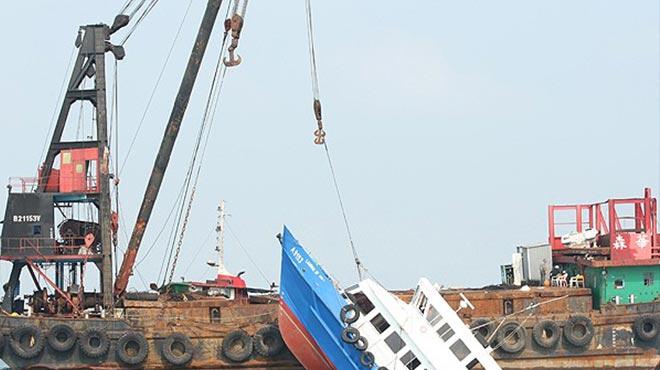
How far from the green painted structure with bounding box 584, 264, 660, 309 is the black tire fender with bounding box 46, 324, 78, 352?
40.0ft

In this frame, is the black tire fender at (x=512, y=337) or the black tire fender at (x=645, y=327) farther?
the black tire fender at (x=645, y=327)

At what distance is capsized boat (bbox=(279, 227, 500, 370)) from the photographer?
2250cm

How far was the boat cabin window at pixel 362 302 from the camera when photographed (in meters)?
23.7

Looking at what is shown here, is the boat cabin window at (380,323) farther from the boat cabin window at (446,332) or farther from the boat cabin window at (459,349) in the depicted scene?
the boat cabin window at (459,349)

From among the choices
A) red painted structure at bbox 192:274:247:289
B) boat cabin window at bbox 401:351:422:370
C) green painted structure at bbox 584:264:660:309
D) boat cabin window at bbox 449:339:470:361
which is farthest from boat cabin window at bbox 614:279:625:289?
red painted structure at bbox 192:274:247:289

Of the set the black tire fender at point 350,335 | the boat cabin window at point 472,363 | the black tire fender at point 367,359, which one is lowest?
the boat cabin window at point 472,363

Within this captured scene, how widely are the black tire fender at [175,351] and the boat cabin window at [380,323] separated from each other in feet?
15.2

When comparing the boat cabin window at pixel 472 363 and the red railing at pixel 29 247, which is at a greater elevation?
the red railing at pixel 29 247

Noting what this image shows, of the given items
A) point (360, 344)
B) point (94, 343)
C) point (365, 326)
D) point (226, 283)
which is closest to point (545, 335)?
point (365, 326)

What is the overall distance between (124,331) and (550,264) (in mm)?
10755

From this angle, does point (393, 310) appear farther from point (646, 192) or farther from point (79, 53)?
point (79, 53)

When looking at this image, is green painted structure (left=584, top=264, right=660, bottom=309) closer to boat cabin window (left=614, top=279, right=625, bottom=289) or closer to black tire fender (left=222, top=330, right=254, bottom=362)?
boat cabin window (left=614, top=279, right=625, bottom=289)

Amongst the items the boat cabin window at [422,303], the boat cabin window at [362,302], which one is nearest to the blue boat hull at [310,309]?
the boat cabin window at [362,302]

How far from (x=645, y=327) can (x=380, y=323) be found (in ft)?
22.3
